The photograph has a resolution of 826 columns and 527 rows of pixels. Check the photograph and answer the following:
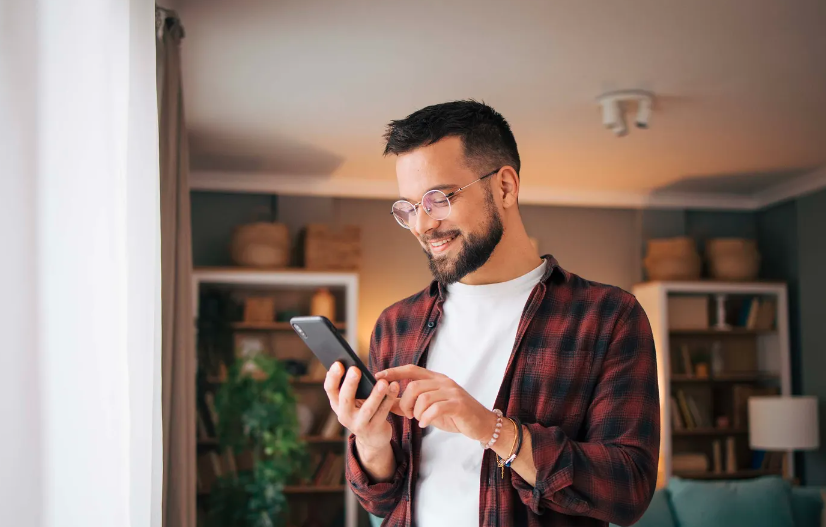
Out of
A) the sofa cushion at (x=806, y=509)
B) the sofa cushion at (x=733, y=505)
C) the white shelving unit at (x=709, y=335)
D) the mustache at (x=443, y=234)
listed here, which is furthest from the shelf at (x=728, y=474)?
the mustache at (x=443, y=234)

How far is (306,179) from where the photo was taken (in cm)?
580

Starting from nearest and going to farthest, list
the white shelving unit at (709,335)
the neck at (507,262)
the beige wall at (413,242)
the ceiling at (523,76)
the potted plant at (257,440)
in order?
the neck at (507,262), the ceiling at (523,76), the potted plant at (257,440), the white shelving unit at (709,335), the beige wall at (413,242)

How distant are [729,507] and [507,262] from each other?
284cm

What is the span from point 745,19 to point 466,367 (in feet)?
7.62

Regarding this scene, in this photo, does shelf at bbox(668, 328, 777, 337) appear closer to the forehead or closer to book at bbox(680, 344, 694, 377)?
book at bbox(680, 344, 694, 377)

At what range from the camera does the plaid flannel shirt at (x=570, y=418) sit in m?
1.22

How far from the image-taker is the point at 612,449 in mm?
1245

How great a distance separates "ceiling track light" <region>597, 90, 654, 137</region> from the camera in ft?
12.8

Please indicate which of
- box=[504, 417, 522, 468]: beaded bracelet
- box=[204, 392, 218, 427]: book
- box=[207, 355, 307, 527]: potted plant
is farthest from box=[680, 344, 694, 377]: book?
box=[504, 417, 522, 468]: beaded bracelet

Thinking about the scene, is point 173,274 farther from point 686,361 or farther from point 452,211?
point 686,361

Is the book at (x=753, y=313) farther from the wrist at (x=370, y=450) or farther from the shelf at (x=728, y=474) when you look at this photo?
the wrist at (x=370, y=450)

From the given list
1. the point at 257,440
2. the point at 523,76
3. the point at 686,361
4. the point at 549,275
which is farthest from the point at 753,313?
the point at 549,275

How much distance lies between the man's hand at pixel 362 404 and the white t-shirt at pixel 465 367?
0.41ft

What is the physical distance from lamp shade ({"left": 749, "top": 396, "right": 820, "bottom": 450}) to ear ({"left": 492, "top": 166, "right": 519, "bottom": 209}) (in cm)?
456
